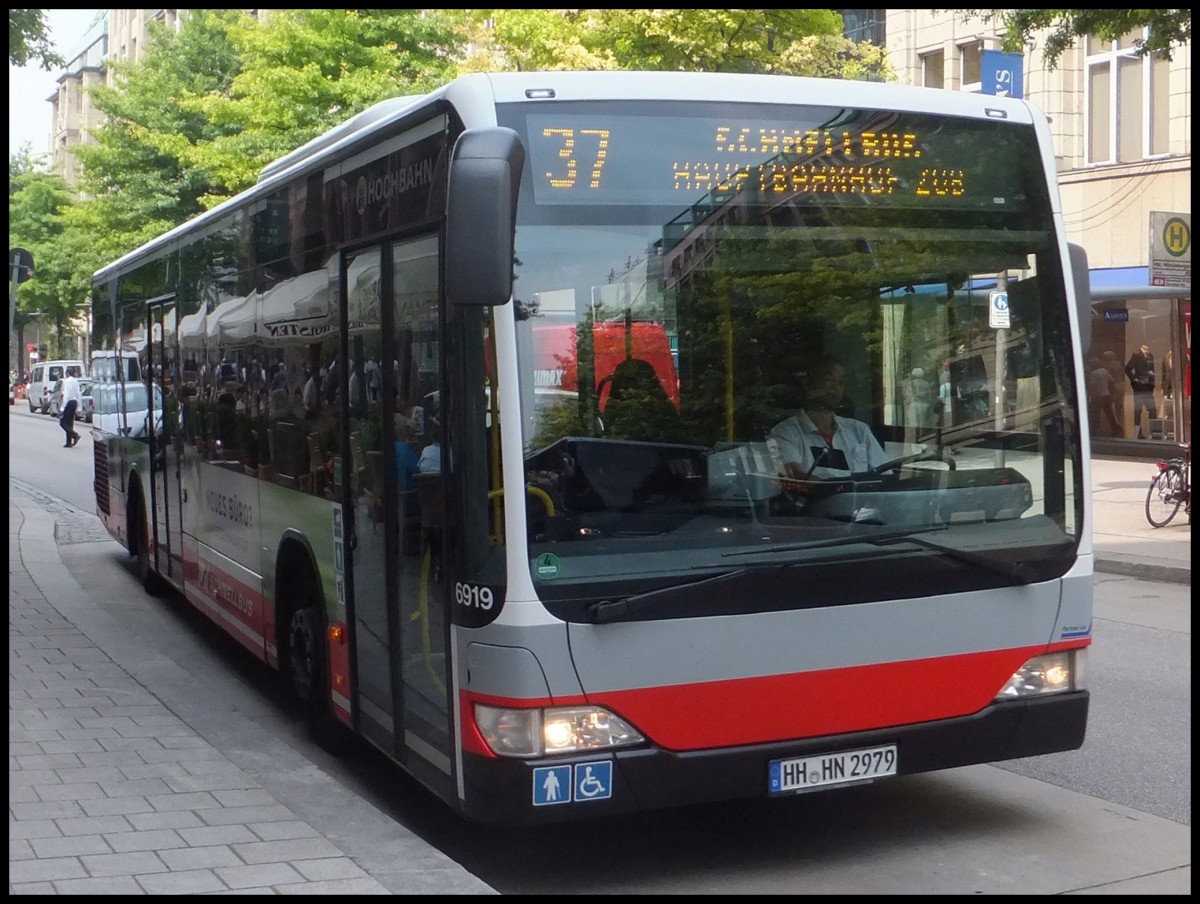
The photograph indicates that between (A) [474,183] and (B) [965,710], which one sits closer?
(A) [474,183]

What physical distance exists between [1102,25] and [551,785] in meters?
11.6

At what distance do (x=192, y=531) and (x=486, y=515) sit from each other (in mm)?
6238

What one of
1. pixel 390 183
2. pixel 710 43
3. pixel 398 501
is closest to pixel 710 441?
pixel 398 501

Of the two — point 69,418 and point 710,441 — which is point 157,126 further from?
point 710,441

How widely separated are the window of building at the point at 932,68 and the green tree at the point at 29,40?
1874cm

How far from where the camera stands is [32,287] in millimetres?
68875

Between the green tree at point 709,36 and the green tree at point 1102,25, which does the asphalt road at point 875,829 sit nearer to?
the green tree at point 1102,25

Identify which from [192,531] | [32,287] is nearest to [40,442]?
[32,287]

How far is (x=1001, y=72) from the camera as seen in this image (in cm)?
1858

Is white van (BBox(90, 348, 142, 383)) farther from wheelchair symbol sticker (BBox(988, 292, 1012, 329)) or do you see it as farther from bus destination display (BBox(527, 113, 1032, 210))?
wheelchair symbol sticker (BBox(988, 292, 1012, 329))

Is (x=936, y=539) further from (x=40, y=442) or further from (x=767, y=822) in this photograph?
(x=40, y=442)

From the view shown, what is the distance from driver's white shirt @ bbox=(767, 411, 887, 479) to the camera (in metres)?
5.38

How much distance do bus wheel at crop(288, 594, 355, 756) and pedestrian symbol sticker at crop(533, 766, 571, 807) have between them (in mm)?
2496

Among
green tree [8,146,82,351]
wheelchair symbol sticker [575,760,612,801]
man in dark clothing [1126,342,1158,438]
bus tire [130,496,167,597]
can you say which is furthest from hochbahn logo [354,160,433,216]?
green tree [8,146,82,351]
